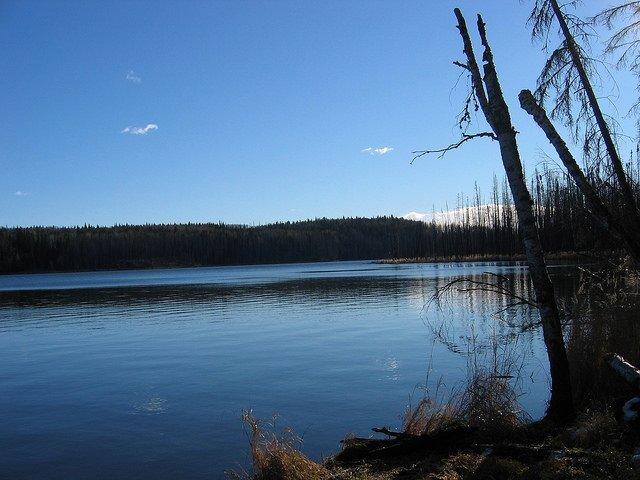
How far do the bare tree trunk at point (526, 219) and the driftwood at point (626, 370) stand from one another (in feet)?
2.42

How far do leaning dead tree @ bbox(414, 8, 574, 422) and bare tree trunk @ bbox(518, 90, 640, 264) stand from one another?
120 cm

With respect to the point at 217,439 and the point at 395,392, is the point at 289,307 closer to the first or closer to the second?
the point at 395,392

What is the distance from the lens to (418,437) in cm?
824

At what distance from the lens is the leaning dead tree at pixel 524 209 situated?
29.6ft

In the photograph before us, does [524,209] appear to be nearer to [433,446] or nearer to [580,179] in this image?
[580,179]

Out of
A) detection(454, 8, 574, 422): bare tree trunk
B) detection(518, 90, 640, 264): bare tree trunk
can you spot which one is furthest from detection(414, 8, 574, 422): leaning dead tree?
detection(518, 90, 640, 264): bare tree trunk

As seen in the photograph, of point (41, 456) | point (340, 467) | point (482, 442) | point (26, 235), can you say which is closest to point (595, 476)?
point (482, 442)

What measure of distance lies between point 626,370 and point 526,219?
272cm

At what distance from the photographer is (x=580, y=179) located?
9.95 metres

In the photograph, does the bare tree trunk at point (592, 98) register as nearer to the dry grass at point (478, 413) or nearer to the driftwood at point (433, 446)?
the dry grass at point (478, 413)

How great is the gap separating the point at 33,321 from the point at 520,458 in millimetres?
32771

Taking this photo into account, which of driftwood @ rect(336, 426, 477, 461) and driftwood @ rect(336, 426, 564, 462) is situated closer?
driftwood @ rect(336, 426, 564, 462)

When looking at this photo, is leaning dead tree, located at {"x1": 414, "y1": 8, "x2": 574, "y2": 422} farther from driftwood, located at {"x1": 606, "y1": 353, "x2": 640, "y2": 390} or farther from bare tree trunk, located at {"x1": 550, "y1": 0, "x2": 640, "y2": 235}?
bare tree trunk, located at {"x1": 550, "y1": 0, "x2": 640, "y2": 235}

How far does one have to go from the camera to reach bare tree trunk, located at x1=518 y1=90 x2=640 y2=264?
996 cm
